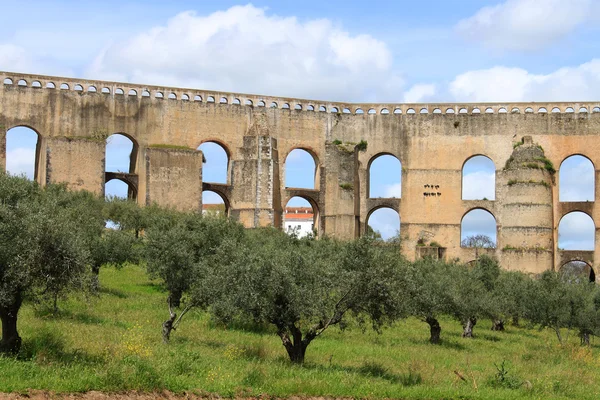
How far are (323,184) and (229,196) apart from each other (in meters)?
4.83

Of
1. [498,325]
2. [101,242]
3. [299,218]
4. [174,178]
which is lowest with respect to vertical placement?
[498,325]

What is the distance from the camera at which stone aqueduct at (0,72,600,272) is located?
136 ft

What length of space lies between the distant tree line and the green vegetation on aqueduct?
3 centimetres

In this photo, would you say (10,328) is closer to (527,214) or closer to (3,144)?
(3,144)

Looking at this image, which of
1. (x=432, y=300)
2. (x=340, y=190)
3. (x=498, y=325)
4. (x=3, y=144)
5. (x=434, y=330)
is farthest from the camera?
(x=340, y=190)

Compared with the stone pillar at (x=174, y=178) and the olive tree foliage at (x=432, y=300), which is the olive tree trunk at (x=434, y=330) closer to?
the olive tree foliage at (x=432, y=300)

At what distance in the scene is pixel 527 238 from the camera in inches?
1757

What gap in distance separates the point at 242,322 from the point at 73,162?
69.1 feet

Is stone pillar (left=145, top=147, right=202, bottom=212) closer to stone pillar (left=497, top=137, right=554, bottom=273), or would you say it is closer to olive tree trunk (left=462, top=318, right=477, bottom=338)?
stone pillar (left=497, top=137, right=554, bottom=273)

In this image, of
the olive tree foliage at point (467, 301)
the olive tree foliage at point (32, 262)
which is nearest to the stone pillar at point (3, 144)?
the olive tree foliage at point (467, 301)

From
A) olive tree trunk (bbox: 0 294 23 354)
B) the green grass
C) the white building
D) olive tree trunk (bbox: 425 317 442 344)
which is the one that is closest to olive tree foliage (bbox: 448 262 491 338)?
the green grass

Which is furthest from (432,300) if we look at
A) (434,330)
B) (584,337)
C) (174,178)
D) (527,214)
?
(527,214)

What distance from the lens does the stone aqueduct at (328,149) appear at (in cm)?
4150

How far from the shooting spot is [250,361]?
19.2 m
